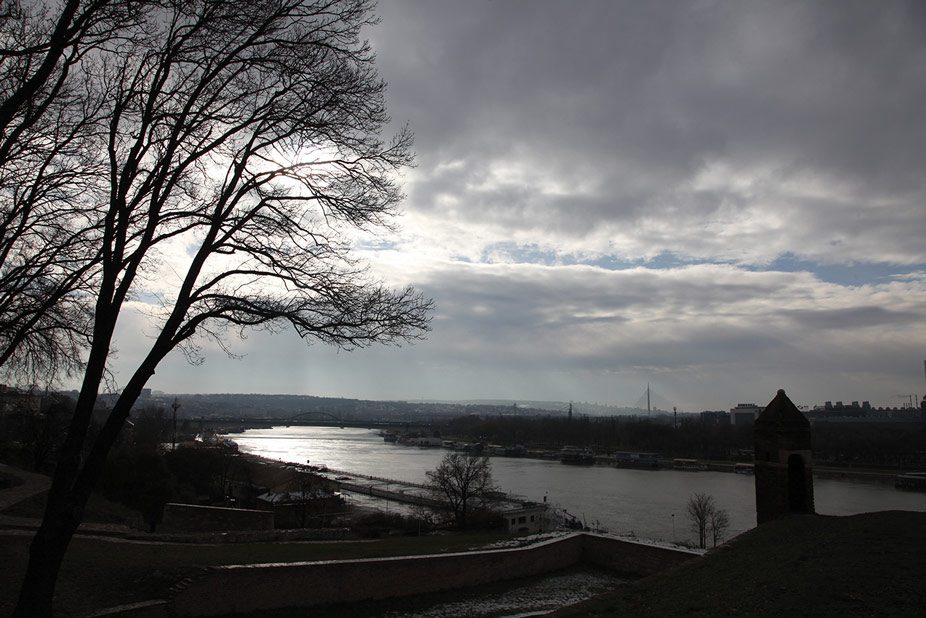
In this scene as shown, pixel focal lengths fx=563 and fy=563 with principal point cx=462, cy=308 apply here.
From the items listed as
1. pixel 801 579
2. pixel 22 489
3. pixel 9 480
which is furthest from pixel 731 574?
pixel 9 480

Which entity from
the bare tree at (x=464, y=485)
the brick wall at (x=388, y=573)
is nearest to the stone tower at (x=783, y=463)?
the brick wall at (x=388, y=573)

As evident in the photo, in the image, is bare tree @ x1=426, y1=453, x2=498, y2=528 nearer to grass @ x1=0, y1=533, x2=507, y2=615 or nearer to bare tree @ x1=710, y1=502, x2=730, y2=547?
bare tree @ x1=710, y1=502, x2=730, y2=547

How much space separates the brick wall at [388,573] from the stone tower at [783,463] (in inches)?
65.1

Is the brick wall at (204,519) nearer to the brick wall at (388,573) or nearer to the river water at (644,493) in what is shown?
the brick wall at (388,573)

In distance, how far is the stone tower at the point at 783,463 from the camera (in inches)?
344

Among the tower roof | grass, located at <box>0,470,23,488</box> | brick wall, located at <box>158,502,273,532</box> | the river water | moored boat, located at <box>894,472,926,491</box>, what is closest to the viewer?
the tower roof

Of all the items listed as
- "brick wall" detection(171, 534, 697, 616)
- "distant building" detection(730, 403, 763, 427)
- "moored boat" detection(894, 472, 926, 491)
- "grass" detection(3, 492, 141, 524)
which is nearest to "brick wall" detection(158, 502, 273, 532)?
"grass" detection(3, 492, 141, 524)

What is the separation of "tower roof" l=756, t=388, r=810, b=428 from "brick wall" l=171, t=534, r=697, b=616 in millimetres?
2611

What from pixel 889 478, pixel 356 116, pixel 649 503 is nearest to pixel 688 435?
pixel 889 478

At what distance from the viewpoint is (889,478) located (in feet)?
148

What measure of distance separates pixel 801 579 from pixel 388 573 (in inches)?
207

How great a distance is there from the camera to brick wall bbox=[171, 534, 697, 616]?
6.83m

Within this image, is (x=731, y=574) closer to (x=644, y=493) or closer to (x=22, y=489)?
(x=22, y=489)

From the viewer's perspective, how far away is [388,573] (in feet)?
26.6
